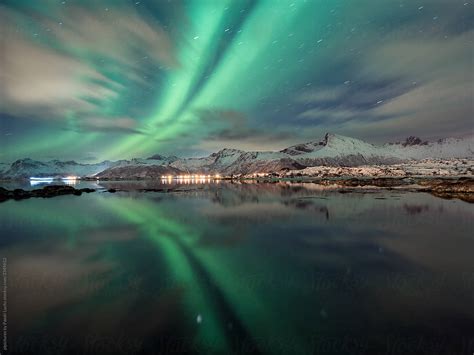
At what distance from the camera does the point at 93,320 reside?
912 centimetres

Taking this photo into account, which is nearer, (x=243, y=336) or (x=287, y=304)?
(x=243, y=336)

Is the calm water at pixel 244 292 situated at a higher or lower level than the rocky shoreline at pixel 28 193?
lower

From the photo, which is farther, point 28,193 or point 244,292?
point 28,193

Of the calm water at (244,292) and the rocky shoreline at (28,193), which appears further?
the rocky shoreline at (28,193)

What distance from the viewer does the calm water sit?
7.94 metres

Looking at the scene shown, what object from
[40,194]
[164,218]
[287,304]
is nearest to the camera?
[287,304]

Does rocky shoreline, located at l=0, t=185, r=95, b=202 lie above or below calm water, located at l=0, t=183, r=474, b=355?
above

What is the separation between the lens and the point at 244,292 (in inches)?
448

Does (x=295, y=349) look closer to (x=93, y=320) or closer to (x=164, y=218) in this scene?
(x=93, y=320)

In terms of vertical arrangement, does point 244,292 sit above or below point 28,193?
below

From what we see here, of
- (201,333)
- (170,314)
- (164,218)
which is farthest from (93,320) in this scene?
(164,218)

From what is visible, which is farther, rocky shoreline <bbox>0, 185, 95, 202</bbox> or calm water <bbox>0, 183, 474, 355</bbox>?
rocky shoreline <bbox>0, 185, 95, 202</bbox>

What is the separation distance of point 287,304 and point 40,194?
78.1m

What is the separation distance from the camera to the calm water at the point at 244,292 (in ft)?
26.0
